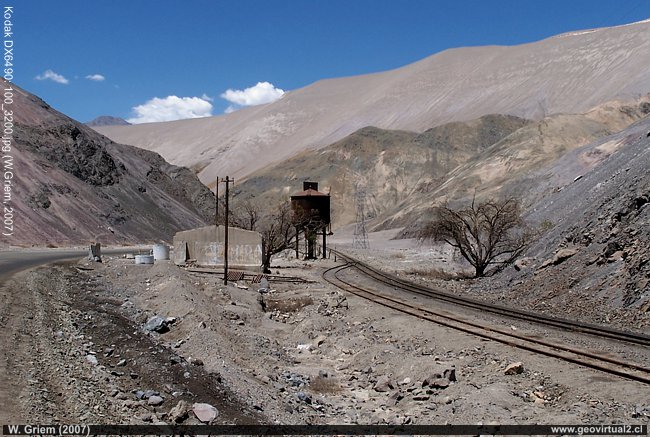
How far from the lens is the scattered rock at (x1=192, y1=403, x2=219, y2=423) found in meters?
10.6

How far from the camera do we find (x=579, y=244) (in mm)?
27469

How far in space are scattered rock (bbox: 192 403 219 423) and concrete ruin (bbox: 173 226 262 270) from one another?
98.7ft

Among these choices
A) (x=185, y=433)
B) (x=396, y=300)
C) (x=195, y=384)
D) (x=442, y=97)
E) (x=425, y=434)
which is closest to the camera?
(x=185, y=433)

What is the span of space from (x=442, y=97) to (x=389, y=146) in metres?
38.2

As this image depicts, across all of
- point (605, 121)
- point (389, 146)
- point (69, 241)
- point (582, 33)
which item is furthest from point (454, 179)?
point (582, 33)

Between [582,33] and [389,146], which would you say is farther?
[582,33]

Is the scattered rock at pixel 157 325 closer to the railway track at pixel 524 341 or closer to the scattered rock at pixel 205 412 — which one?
the scattered rock at pixel 205 412

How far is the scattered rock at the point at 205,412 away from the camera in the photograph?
1057cm

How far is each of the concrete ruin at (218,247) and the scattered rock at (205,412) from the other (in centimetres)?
3009

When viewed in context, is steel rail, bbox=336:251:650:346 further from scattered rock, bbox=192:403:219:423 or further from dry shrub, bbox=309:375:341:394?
scattered rock, bbox=192:403:219:423

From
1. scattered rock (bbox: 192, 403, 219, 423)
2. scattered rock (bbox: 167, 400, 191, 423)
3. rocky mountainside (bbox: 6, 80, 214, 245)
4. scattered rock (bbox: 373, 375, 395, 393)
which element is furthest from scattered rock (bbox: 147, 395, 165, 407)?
rocky mountainside (bbox: 6, 80, 214, 245)

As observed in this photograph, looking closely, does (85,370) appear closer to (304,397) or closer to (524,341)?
(304,397)

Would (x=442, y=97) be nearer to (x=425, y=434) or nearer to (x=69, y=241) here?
(x=69, y=241)

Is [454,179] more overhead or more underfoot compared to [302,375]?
more overhead
